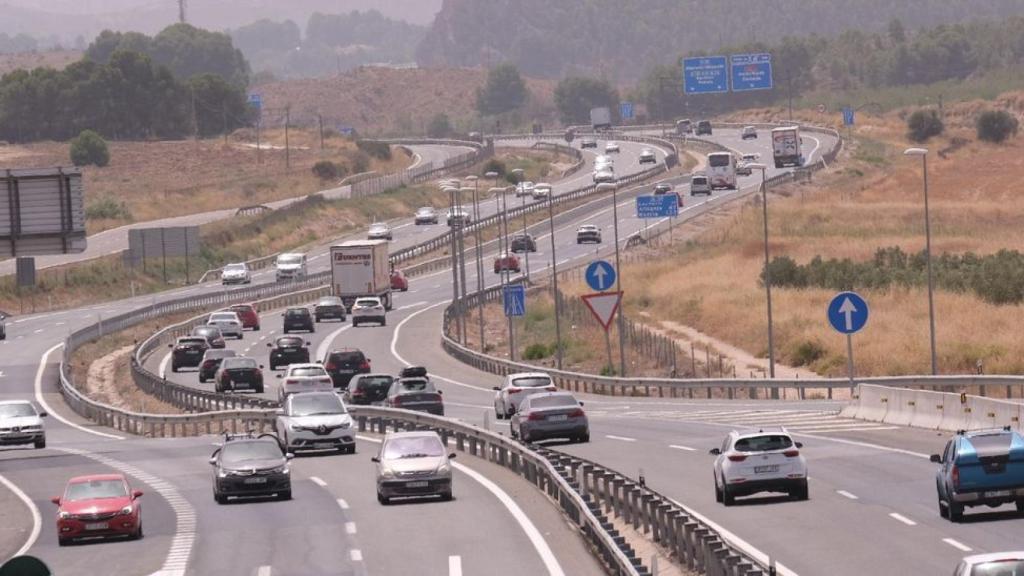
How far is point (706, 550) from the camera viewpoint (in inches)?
883

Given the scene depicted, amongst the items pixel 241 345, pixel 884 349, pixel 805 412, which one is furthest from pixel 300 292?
pixel 805 412

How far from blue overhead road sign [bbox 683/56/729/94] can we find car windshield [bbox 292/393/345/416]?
104 meters

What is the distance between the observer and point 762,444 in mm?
30938

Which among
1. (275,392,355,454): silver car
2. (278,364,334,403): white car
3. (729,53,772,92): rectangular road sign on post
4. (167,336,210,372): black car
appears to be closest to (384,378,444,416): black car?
(278,364,334,403): white car

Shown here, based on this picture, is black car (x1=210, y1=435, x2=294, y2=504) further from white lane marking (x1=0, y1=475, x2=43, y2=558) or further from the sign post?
the sign post

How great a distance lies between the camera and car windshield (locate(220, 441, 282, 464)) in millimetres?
36344

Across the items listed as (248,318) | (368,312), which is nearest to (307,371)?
(368,312)

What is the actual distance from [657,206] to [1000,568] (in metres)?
112

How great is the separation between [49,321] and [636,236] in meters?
41.8

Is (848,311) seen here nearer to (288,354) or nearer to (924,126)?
(288,354)

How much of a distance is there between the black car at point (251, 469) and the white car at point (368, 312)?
197ft

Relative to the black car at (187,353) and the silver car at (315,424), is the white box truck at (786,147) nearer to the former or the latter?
the black car at (187,353)

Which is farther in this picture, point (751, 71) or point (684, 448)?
point (751, 71)

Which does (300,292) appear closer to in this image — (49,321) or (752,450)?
(49,321)
